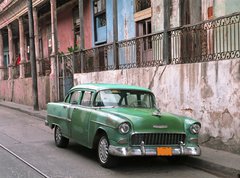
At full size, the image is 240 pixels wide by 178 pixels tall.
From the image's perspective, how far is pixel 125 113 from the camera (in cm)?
822

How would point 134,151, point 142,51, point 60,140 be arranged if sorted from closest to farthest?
point 134,151
point 60,140
point 142,51

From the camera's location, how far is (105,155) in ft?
26.9

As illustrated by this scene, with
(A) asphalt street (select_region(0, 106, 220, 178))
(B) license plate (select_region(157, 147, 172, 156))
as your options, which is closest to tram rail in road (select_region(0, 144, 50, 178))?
(A) asphalt street (select_region(0, 106, 220, 178))

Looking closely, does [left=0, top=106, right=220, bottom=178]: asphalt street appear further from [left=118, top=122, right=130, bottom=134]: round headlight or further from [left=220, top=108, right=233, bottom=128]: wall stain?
[left=220, top=108, right=233, bottom=128]: wall stain

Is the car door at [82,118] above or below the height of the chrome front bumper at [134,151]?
above

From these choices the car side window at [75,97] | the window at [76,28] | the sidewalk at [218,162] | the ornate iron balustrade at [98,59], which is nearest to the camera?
the sidewalk at [218,162]

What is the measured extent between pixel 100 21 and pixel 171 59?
915 cm

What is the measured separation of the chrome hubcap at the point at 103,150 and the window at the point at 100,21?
1193 cm

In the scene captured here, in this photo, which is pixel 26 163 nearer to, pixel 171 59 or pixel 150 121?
pixel 150 121

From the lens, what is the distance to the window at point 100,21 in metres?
19.9

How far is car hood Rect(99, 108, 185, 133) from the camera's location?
786 centimetres

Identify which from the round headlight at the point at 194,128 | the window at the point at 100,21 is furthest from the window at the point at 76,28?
the round headlight at the point at 194,128

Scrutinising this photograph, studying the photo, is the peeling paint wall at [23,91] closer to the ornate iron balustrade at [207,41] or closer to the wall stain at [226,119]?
the ornate iron balustrade at [207,41]

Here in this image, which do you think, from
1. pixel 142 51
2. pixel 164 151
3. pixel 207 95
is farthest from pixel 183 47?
pixel 164 151
